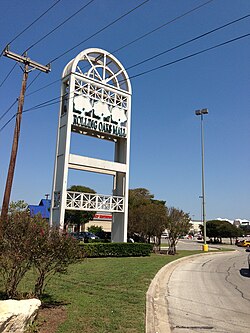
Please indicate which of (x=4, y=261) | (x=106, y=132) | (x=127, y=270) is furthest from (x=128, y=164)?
(x=4, y=261)

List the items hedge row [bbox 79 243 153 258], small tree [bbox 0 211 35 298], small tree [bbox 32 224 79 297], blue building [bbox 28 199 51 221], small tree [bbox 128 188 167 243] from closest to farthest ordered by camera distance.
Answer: small tree [bbox 0 211 35 298], small tree [bbox 32 224 79 297], blue building [bbox 28 199 51 221], hedge row [bbox 79 243 153 258], small tree [bbox 128 188 167 243]

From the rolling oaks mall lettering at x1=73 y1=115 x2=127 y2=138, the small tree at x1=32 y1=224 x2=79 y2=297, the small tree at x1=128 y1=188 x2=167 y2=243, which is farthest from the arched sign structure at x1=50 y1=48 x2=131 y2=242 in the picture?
the small tree at x1=32 y1=224 x2=79 y2=297

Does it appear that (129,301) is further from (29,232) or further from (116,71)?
(116,71)

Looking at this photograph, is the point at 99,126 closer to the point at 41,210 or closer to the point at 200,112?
the point at 200,112

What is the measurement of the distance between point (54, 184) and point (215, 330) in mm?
16785

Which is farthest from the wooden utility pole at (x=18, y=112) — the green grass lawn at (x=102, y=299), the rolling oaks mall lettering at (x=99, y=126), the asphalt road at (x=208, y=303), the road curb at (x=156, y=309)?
the asphalt road at (x=208, y=303)

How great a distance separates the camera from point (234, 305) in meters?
8.91

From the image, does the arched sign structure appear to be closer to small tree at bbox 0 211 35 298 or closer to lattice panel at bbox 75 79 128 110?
lattice panel at bbox 75 79 128 110

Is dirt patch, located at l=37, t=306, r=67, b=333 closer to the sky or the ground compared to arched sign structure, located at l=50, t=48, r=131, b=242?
closer to the ground

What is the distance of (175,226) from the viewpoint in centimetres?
2842

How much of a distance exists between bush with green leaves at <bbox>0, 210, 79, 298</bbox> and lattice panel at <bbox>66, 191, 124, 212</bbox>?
13721 mm

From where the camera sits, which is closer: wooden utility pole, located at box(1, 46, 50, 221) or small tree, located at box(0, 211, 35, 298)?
small tree, located at box(0, 211, 35, 298)

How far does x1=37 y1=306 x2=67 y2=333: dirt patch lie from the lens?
19.8 ft

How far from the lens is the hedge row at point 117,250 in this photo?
20641 millimetres
